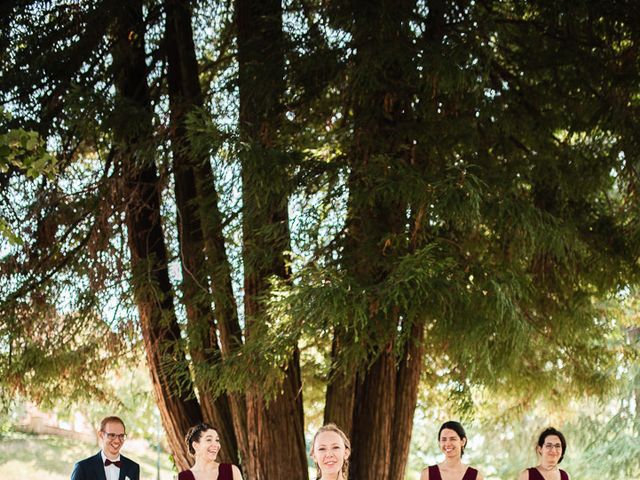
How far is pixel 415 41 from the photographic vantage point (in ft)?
23.9

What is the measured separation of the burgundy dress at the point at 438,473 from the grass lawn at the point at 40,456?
13285 mm

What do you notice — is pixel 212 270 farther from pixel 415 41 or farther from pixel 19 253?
pixel 415 41

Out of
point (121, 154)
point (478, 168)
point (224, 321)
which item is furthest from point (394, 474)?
point (121, 154)

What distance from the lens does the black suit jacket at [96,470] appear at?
5.99 meters

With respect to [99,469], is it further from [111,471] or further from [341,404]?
[341,404]

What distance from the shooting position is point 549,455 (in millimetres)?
6223

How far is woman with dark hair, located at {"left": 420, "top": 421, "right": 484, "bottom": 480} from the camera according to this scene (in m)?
6.07

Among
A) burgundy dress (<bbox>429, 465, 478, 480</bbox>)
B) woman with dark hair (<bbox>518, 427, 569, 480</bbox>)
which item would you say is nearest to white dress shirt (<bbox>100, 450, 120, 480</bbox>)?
burgundy dress (<bbox>429, 465, 478, 480</bbox>)

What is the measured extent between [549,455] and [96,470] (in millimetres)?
2833

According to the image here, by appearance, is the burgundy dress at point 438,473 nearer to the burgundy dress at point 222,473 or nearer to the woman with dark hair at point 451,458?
the woman with dark hair at point 451,458

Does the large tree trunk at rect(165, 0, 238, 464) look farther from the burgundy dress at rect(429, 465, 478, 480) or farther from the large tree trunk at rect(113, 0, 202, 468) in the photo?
the burgundy dress at rect(429, 465, 478, 480)

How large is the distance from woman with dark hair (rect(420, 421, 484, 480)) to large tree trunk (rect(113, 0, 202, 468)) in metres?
2.35

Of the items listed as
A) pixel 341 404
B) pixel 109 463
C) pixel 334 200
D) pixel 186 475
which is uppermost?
pixel 334 200

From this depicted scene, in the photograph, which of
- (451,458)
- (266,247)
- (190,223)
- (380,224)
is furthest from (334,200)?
(451,458)
